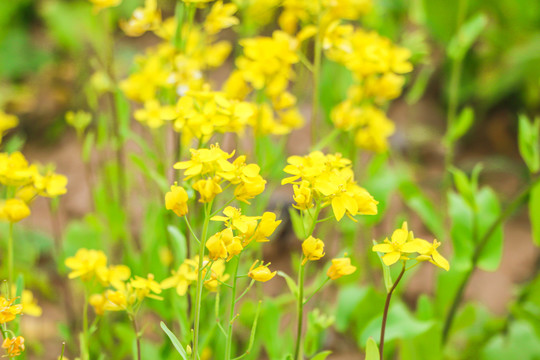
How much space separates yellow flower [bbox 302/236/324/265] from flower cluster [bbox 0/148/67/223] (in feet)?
1.15

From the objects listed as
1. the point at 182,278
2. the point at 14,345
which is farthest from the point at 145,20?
the point at 14,345

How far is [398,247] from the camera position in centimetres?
64

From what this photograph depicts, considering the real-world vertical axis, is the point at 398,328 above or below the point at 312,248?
below

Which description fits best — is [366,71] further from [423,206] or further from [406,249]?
[406,249]

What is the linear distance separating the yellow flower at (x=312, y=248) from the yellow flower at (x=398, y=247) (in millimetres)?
62

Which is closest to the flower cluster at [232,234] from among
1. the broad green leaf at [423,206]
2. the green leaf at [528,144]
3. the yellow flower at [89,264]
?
the yellow flower at [89,264]

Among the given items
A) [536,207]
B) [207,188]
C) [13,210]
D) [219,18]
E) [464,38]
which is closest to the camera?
[207,188]

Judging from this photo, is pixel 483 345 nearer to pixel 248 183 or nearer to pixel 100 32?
pixel 248 183

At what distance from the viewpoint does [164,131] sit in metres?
1.37

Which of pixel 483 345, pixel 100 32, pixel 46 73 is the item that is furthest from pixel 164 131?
pixel 46 73

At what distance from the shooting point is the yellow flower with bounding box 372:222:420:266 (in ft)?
2.02

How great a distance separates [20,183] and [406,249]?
52 centimetres

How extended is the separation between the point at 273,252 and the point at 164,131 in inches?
22.6

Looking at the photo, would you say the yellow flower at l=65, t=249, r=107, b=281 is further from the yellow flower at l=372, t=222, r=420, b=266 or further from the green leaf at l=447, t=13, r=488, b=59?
the green leaf at l=447, t=13, r=488, b=59
